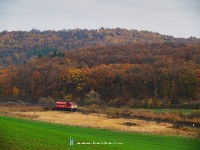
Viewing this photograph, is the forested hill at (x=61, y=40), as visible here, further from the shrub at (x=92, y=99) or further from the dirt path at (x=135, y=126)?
the dirt path at (x=135, y=126)

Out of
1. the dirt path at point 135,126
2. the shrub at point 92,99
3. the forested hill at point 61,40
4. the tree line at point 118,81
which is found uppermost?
the forested hill at point 61,40

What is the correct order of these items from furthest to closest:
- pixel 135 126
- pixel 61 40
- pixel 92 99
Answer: pixel 61 40 → pixel 92 99 → pixel 135 126

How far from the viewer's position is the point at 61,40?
12925 cm

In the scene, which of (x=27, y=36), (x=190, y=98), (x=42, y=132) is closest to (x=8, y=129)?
(x=42, y=132)

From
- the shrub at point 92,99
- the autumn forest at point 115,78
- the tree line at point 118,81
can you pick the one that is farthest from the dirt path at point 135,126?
the shrub at point 92,99

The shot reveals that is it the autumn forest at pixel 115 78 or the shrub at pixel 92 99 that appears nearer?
the shrub at pixel 92 99

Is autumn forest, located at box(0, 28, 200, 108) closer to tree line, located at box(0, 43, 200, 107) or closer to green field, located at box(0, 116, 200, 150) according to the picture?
tree line, located at box(0, 43, 200, 107)

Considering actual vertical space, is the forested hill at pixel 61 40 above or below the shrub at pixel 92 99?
above

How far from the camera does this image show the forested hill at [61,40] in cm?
9350

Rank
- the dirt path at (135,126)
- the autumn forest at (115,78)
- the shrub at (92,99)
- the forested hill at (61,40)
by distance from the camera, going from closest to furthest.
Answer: the dirt path at (135,126)
the shrub at (92,99)
the autumn forest at (115,78)
the forested hill at (61,40)

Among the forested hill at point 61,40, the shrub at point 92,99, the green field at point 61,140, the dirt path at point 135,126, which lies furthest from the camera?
the forested hill at point 61,40

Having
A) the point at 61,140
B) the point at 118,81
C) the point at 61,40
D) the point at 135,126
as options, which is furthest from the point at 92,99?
the point at 61,40

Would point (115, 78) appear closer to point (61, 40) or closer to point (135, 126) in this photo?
point (135, 126)

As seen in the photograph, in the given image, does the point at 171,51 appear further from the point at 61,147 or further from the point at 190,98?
the point at 61,147
